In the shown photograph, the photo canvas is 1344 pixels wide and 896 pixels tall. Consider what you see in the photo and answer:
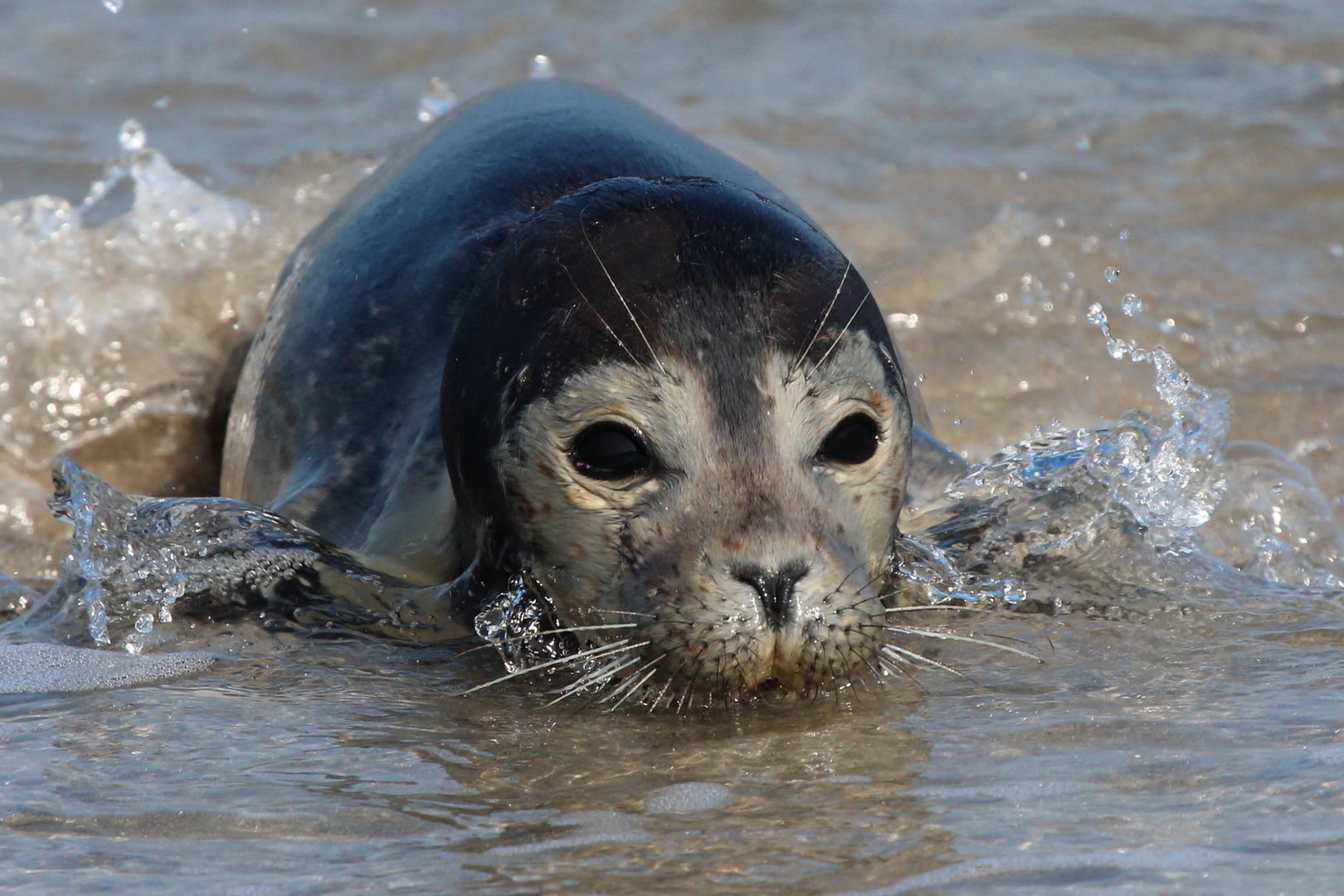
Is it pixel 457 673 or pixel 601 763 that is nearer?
pixel 601 763

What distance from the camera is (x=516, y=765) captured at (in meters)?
2.65

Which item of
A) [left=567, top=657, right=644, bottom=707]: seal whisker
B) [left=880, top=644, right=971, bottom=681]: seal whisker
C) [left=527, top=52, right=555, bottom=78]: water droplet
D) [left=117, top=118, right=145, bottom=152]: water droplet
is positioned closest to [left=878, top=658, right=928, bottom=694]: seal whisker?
[left=880, top=644, right=971, bottom=681]: seal whisker

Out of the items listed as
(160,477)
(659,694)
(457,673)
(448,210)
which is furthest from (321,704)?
(160,477)

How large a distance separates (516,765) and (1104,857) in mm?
935

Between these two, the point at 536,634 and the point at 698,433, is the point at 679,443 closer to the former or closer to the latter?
the point at 698,433

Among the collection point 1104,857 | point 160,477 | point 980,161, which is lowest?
point 1104,857

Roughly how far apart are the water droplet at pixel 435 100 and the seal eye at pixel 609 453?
564 centimetres

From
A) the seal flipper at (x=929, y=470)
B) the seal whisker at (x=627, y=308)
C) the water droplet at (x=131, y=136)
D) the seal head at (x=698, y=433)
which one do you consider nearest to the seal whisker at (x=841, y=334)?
the seal head at (x=698, y=433)

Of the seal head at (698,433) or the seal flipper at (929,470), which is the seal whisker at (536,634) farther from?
the seal flipper at (929,470)

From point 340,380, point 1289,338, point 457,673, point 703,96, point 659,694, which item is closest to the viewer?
point 659,694

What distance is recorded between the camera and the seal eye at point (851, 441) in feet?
10.2

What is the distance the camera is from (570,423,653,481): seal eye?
9.96 ft

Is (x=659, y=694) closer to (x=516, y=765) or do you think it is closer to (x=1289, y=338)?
(x=516, y=765)

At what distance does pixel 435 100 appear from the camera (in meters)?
8.72
